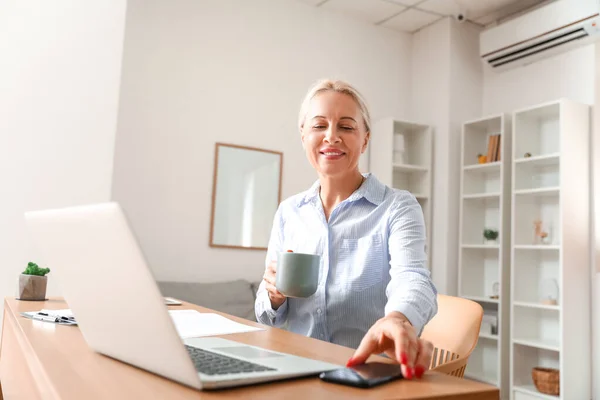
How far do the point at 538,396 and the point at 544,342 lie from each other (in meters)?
0.37

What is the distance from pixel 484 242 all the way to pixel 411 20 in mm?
2035

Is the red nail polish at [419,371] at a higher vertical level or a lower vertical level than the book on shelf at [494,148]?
lower

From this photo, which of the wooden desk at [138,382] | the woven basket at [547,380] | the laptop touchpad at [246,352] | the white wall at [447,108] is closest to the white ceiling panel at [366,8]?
the white wall at [447,108]

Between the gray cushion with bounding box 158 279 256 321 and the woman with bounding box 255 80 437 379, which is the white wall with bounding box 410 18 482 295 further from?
the woman with bounding box 255 80 437 379

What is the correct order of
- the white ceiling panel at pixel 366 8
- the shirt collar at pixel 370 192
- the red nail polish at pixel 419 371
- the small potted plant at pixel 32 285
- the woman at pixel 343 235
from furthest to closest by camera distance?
the white ceiling panel at pixel 366 8 → the small potted plant at pixel 32 285 → the shirt collar at pixel 370 192 → the woman at pixel 343 235 → the red nail polish at pixel 419 371

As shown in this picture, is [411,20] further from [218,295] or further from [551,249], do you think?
[218,295]

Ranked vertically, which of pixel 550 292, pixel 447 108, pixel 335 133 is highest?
pixel 447 108

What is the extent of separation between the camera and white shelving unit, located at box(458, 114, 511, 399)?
436 cm

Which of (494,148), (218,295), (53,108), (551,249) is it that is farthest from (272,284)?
(494,148)

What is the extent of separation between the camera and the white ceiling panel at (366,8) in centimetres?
477

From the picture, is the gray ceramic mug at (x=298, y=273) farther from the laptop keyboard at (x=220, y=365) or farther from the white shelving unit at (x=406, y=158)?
the white shelving unit at (x=406, y=158)

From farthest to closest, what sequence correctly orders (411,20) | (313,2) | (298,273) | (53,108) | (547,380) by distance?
(411,20) < (313,2) < (547,380) < (53,108) < (298,273)

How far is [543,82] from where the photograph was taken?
456 cm

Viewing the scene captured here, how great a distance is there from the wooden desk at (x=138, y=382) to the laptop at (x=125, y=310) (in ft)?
0.06
